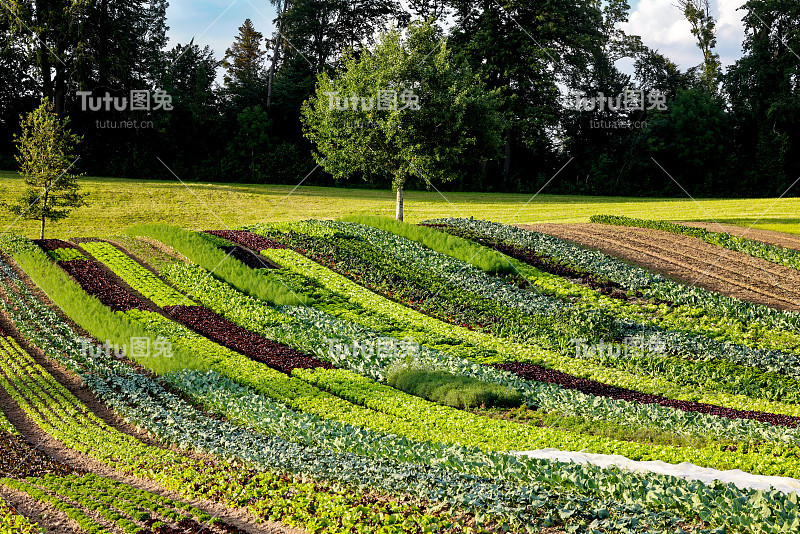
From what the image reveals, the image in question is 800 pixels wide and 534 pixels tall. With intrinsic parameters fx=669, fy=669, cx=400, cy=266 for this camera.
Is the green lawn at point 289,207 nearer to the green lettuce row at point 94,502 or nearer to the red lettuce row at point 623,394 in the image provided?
the red lettuce row at point 623,394

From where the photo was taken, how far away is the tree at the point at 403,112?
25.8 m

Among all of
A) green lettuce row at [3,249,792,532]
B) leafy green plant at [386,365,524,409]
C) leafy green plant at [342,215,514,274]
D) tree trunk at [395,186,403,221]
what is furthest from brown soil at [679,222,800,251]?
green lettuce row at [3,249,792,532]

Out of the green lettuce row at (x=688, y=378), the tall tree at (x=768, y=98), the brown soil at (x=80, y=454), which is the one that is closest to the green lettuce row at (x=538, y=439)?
the green lettuce row at (x=688, y=378)

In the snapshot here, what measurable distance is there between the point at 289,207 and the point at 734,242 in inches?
898

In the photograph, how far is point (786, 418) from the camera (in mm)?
12195

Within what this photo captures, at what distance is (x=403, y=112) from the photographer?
25516mm

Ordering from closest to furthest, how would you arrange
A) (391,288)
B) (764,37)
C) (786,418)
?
(786,418), (391,288), (764,37)

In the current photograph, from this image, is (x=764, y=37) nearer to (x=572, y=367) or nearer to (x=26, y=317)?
(x=572, y=367)

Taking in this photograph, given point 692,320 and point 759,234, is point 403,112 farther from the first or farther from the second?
point 759,234

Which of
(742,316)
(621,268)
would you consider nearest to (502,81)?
(621,268)

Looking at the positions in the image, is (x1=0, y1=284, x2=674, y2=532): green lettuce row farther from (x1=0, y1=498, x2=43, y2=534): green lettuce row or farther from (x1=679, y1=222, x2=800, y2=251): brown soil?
(x1=679, y1=222, x2=800, y2=251): brown soil

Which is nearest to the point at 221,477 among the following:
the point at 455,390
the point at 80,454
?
the point at 80,454

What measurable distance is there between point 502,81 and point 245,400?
4045 cm

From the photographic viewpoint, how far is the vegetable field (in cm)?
813
